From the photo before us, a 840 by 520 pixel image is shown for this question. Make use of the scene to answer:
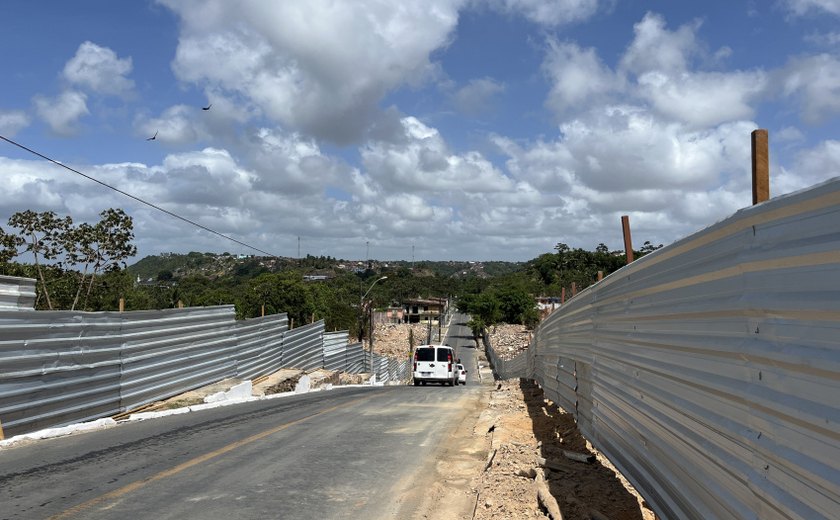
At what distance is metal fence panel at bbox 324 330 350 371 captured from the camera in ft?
130

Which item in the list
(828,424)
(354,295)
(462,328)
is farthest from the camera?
(462,328)

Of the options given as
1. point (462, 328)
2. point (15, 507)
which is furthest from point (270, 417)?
point (462, 328)

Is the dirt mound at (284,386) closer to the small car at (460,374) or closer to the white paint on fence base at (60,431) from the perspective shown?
the white paint on fence base at (60,431)

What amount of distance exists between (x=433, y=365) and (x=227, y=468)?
25.2 m

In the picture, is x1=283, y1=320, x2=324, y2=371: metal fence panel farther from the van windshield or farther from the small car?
the small car

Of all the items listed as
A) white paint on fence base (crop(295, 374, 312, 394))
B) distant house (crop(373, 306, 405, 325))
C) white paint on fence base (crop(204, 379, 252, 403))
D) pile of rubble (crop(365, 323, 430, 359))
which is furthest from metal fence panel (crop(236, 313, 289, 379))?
distant house (crop(373, 306, 405, 325))

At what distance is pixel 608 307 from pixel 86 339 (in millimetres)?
10445

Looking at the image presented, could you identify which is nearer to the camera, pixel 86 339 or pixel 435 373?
pixel 86 339

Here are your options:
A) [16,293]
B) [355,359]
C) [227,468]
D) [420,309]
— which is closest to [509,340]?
[355,359]

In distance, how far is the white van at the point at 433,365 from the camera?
33188mm

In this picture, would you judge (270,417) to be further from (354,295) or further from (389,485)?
(354,295)

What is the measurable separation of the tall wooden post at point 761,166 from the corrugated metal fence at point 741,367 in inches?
18.7

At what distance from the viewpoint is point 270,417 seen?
44.8 feet

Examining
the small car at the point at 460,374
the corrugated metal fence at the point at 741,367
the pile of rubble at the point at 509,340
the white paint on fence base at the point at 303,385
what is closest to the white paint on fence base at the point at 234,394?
the white paint on fence base at the point at 303,385
